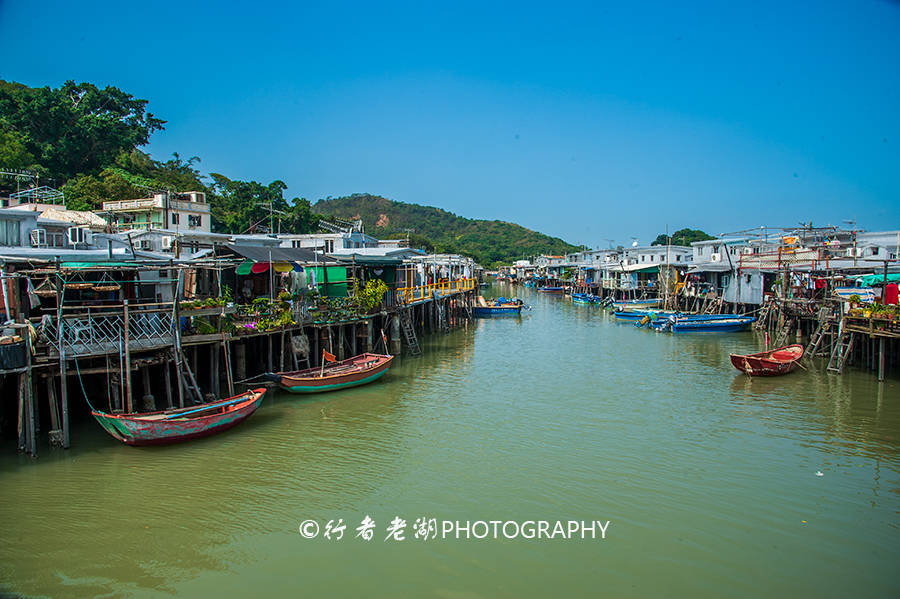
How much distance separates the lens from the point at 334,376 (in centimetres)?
1834

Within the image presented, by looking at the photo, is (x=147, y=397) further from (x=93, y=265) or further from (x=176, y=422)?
(x=93, y=265)

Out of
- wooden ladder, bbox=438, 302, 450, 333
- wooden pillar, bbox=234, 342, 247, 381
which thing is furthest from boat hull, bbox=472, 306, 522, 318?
wooden pillar, bbox=234, 342, 247, 381

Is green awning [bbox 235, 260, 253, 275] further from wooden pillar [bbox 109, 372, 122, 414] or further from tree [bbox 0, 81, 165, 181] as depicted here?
tree [bbox 0, 81, 165, 181]

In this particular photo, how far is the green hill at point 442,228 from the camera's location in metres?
147

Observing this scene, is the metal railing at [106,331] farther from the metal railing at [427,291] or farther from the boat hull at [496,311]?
the boat hull at [496,311]

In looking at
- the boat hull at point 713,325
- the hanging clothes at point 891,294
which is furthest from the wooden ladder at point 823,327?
the boat hull at point 713,325

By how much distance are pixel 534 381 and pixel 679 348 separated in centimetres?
1296

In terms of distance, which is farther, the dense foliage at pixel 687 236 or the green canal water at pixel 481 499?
the dense foliage at pixel 687 236

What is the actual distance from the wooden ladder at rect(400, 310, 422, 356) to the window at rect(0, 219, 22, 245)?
1581cm

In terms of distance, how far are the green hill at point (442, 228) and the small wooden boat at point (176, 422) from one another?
399ft

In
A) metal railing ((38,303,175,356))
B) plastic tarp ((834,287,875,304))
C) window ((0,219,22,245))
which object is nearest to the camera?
metal railing ((38,303,175,356))

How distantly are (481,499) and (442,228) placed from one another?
155 metres

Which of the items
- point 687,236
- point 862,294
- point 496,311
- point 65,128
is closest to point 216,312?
point 862,294

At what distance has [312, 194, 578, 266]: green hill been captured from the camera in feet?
482
